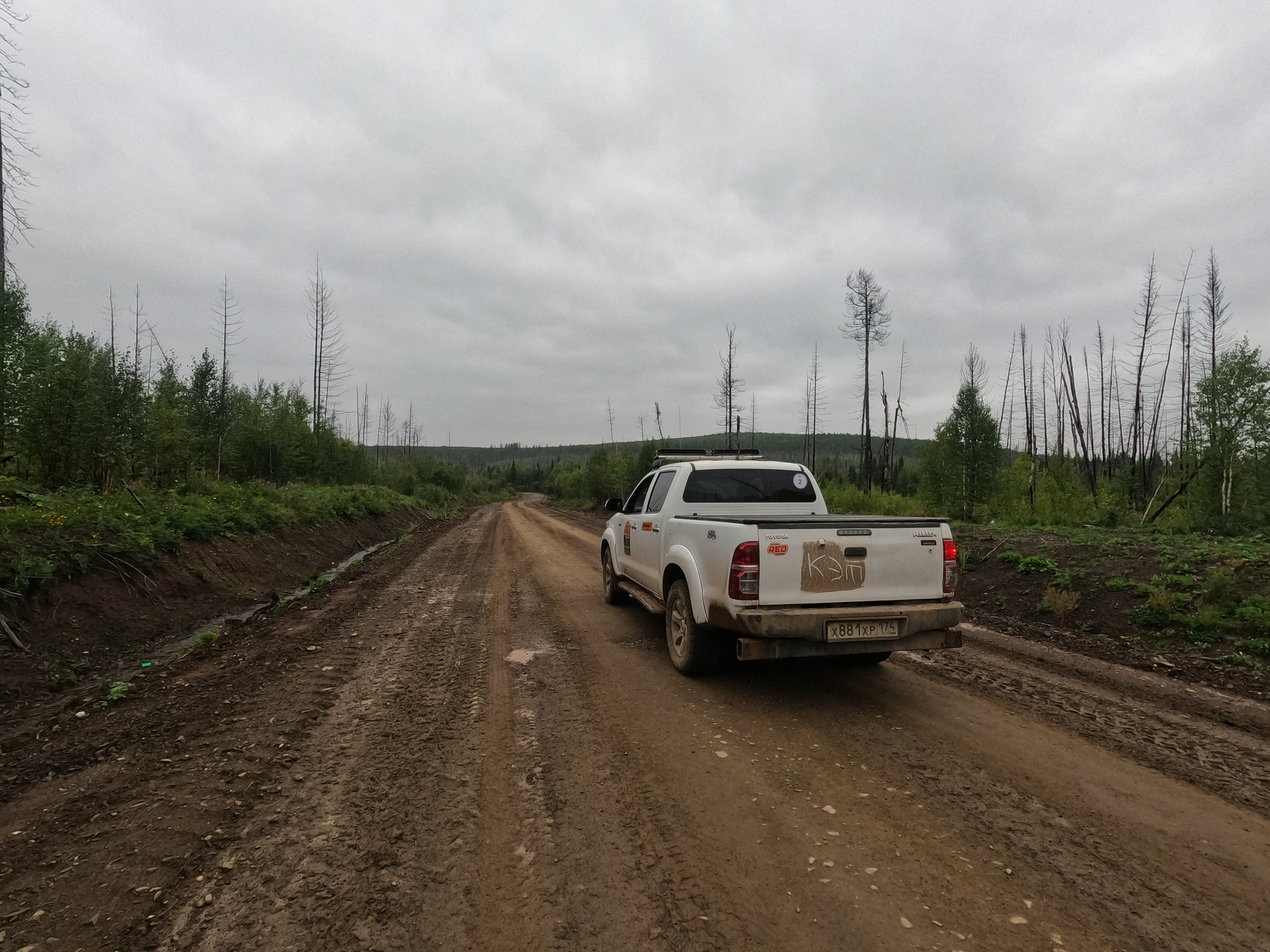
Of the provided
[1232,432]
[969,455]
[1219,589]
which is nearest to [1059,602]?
[1219,589]

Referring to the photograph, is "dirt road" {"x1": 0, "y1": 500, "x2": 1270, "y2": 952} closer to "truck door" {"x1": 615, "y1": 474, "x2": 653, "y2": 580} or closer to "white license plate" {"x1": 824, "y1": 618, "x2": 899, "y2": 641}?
"white license plate" {"x1": 824, "y1": 618, "x2": 899, "y2": 641}

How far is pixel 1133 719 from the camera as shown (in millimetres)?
4406

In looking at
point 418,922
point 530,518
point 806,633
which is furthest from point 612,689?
point 530,518

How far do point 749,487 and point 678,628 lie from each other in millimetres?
2035

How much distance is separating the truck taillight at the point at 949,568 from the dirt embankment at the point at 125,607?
744 centimetres

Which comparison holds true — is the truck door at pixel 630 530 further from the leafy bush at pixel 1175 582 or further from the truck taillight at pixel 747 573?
the leafy bush at pixel 1175 582

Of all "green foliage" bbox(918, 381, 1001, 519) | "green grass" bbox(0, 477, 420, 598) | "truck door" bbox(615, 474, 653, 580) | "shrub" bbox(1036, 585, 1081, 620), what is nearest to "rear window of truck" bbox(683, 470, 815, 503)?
"truck door" bbox(615, 474, 653, 580)

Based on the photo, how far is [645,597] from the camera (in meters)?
6.80

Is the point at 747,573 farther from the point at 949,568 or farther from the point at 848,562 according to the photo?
the point at 949,568

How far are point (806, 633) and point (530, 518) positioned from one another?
97.1ft

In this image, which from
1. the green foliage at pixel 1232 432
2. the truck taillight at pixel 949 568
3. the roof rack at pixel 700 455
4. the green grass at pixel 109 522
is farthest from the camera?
the green foliage at pixel 1232 432

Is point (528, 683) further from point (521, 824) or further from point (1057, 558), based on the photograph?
point (1057, 558)

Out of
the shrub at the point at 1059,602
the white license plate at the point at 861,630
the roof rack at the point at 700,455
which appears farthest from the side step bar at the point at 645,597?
the shrub at the point at 1059,602

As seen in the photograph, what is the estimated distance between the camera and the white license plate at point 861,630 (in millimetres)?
4441
